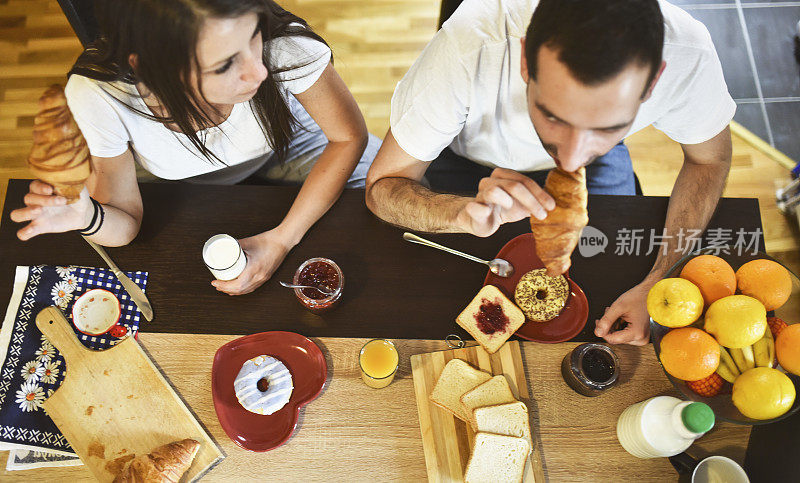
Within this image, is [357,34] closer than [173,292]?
No

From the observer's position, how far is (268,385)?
4.48ft

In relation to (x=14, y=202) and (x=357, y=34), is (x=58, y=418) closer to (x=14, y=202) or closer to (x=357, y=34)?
(x=14, y=202)

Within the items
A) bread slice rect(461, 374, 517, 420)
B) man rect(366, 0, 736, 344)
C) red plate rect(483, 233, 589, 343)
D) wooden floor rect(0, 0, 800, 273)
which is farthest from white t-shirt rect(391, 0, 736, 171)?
wooden floor rect(0, 0, 800, 273)

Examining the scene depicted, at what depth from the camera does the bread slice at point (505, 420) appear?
1.30 metres

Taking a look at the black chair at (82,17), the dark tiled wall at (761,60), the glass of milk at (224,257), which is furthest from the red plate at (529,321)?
the dark tiled wall at (761,60)

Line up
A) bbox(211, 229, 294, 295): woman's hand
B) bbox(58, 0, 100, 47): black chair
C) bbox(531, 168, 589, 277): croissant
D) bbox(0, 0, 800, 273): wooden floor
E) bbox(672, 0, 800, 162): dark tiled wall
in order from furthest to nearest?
bbox(672, 0, 800, 162): dark tiled wall, bbox(0, 0, 800, 273): wooden floor, bbox(58, 0, 100, 47): black chair, bbox(211, 229, 294, 295): woman's hand, bbox(531, 168, 589, 277): croissant

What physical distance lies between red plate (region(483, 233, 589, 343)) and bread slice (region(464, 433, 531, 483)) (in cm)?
27

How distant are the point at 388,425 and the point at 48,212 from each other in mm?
961

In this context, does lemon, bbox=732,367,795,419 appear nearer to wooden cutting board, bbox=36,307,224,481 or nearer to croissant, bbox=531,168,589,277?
croissant, bbox=531,168,589,277

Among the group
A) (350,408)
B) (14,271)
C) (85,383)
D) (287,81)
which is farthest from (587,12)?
(14,271)

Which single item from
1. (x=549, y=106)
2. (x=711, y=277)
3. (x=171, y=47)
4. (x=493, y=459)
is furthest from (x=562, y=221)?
(x=171, y=47)

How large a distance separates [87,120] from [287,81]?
A: 515mm

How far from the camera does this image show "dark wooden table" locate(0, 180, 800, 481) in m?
1.43

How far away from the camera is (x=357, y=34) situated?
3.12m
